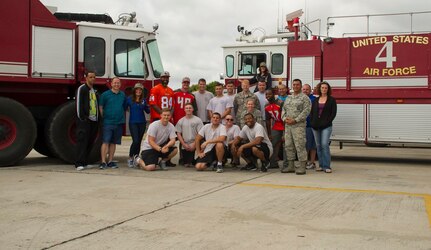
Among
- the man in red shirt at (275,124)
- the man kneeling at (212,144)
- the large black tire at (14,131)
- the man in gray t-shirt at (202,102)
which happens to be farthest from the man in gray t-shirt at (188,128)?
the large black tire at (14,131)

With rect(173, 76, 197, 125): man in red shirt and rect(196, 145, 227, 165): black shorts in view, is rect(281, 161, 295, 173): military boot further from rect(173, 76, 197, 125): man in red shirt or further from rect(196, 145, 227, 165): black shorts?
rect(173, 76, 197, 125): man in red shirt

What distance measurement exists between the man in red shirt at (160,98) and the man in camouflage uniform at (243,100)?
1.40m

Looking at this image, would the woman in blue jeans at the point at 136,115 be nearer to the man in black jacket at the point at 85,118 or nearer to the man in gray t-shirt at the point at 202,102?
the man in black jacket at the point at 85,118

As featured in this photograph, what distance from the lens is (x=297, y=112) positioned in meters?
9.09

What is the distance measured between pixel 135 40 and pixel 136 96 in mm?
1564

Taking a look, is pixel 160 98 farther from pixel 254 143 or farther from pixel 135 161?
pixel 254 143

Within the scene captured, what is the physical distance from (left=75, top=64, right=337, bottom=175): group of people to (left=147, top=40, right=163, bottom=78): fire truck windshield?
3.31 ft

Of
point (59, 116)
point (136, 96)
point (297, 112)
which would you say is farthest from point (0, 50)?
point (297, 112)

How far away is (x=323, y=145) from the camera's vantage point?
9.45m

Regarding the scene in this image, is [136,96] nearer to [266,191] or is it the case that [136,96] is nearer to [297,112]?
[297,112]

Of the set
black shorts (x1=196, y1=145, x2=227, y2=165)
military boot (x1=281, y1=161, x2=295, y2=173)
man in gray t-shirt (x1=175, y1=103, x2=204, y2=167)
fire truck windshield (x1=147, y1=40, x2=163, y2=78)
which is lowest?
military boot (x1=281, y1=161, x2=295, y2=173)

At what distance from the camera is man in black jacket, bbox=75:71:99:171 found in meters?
9.18

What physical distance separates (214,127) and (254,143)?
0.87 metres

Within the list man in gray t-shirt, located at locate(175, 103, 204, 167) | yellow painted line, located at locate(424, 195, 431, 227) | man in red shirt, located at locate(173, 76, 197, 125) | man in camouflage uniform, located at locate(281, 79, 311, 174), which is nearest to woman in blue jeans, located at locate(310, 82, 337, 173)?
man in camouflage uniform, located at locate(281, 79, 311, 174)
